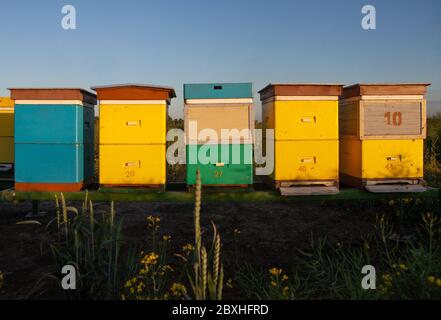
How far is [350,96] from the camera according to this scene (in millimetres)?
4688

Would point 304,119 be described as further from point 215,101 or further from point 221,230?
point 221,230

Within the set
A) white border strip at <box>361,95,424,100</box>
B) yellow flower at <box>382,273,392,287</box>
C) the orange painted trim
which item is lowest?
yellow flower at <box>382,273,392,287</box>

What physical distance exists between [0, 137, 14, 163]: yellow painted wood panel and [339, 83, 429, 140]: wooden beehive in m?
4.58

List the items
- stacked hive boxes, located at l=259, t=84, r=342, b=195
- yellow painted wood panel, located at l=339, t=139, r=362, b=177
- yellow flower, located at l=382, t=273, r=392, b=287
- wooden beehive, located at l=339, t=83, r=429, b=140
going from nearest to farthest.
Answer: yellow flower, located at l=382, t=273, r=392, b=287, stacked hive boxes, located at l=259, t=84, r=342, b=195, wooden beehive, located at l=339, t=83, r=429, b=140, yellow painted wood panel, located at l=339, t=139, r=362, b=177

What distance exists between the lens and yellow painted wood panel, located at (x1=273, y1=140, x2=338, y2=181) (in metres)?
4.29

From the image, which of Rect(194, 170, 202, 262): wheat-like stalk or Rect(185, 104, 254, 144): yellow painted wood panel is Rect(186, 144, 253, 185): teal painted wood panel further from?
Rect(194, 170, 202, 262): wheat-like stalk

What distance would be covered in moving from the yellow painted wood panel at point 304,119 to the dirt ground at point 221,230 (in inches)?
49.3

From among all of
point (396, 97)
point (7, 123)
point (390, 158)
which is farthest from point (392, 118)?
point (7, 123)

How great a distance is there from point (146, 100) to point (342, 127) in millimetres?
2604

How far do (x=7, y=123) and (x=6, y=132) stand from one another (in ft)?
0.41

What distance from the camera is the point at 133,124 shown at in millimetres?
4172

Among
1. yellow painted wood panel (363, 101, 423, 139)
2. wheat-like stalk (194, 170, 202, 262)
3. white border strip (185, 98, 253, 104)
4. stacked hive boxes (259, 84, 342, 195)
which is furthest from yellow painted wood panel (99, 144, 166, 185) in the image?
yellow painted wood panel (363, 101, 423, 139)
